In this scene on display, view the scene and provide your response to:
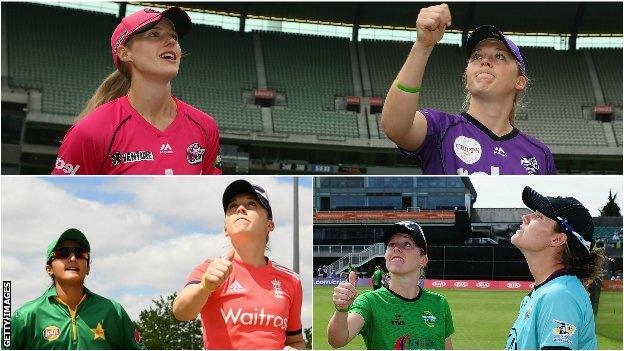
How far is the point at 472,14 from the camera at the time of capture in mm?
23172

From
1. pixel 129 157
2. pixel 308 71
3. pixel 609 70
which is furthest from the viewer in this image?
pixel 609 70

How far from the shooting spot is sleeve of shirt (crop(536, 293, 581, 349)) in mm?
2553

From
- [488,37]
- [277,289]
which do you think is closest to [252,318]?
[277,289]

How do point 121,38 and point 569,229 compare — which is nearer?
point 569,229

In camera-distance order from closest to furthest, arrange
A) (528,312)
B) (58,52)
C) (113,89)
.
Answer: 1. (528,312)
2. (113,89)
3. (58,52)

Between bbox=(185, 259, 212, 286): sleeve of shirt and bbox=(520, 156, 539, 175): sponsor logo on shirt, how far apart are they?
1.26 m

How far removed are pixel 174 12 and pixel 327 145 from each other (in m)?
20.6

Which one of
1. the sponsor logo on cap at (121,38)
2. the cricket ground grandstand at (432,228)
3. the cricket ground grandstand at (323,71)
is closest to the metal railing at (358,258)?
the cricket ground grandstand at (432,228)

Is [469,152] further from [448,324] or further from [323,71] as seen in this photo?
[323,71]

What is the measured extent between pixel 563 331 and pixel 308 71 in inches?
902

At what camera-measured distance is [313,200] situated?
287 centimetres

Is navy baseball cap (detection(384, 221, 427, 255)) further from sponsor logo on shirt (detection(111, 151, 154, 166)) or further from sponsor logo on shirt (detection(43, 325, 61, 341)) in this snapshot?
sponsor logo on shirt (detection(43, 325, 61, 341))

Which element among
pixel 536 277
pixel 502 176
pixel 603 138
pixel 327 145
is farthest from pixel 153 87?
pixel 603 138

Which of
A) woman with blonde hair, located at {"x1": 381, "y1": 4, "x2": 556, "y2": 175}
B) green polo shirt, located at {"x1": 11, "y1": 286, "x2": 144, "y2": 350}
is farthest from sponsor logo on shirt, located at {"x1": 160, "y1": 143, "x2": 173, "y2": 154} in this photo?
woman with blonde hair, located at {"x1": 381, "y1": 4, "x2": 556, "y2": 175}
